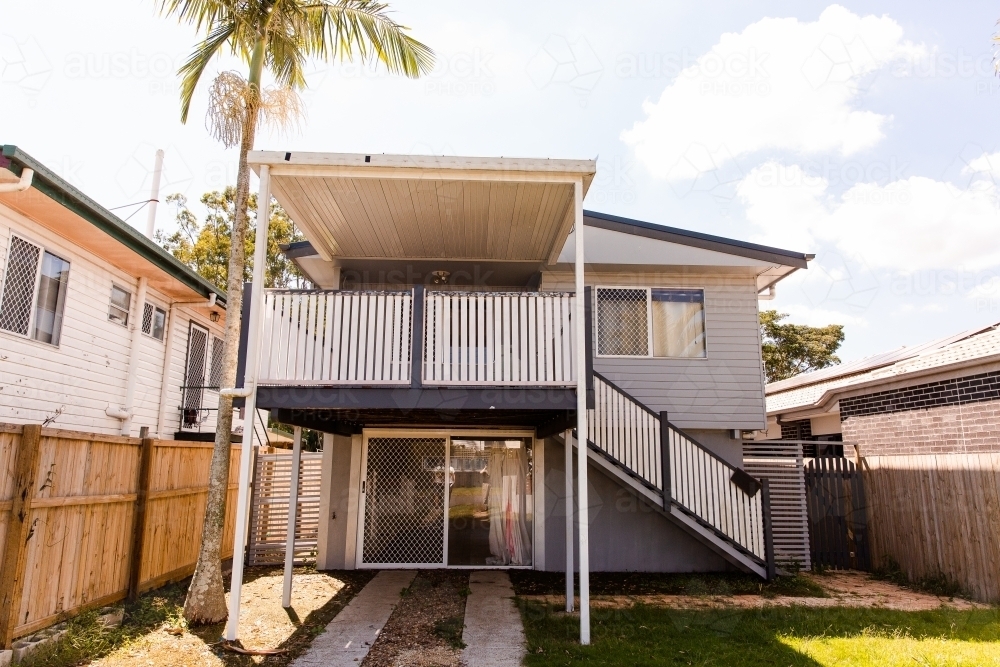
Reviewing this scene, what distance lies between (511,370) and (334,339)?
1.97 m

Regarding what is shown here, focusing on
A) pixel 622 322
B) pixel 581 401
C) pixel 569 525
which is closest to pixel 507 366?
pixel 581 401

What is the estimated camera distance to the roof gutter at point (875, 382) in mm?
8930

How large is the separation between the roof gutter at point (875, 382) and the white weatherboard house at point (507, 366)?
2.35 meters

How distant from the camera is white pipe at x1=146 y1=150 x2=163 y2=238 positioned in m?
14.0

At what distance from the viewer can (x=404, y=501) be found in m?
10.1

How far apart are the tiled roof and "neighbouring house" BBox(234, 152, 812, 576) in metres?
2.51

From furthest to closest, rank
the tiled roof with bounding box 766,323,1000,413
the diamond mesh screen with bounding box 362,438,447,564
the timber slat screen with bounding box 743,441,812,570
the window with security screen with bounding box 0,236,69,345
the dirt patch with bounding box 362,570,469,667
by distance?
the timber slat screen with bounding box 743,441,812,570, the diamond mesh screen with bounding box 362,438,447,564, the tiled roof with bounding box 766,323,1000,413, the window with security screen with bounding box 0,236,69,345, the dirt patch with bounding box 362,570,469,667

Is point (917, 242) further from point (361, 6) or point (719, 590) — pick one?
point (361, 6)

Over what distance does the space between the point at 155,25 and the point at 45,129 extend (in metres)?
3.36

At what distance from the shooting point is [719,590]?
858 centimetres

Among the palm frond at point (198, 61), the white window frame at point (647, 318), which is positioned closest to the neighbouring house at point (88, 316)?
the palm frond at point (198, 61)

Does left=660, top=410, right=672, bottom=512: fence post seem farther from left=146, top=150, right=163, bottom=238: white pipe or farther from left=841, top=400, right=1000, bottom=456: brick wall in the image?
left=146, top=150, right=163, bottom=238: white pipe

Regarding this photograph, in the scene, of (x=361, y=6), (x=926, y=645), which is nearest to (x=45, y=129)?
(x=361, y=6)

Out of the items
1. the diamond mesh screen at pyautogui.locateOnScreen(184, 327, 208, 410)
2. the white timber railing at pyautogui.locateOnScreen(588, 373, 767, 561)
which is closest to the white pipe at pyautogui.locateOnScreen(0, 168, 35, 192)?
the diamond mesh screen at pyautogui.locateOnScreen(184, 327, 208, 410)
